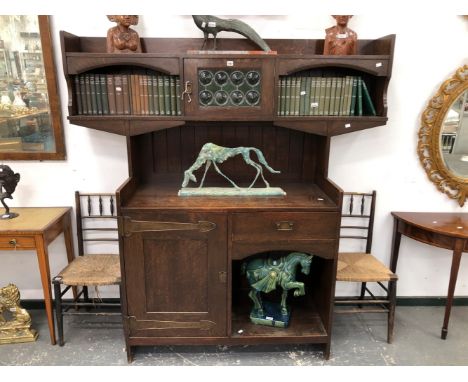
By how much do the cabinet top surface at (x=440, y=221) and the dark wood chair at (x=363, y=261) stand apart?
0.20 meters

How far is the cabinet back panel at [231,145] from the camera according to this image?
216 cm

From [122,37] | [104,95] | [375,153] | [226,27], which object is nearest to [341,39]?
[226,27]

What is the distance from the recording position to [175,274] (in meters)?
1.88

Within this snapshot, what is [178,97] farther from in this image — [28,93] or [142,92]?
[28,93]

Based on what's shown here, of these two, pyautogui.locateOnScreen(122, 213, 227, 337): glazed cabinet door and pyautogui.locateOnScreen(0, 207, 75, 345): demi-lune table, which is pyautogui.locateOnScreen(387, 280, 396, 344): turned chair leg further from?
pyautogui.locateOnScreen(0, 207, 75, 345): demi-lune table

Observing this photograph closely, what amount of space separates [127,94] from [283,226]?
1.08m

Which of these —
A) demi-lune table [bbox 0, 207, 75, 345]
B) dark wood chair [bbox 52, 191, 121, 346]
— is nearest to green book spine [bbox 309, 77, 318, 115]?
dark wood chair [bbox 52, 191, 121, 346]

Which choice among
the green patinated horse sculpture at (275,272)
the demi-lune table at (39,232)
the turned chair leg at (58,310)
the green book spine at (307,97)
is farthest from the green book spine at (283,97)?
the turned chair leg at (58,310)

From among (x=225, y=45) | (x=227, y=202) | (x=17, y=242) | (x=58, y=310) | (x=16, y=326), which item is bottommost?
(x=16, y=326)

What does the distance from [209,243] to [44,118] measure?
4.23 feet

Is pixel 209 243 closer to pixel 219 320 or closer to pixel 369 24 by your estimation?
pixel 219 320

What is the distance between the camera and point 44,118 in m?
2.14

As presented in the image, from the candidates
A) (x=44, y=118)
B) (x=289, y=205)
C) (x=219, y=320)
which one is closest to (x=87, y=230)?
(x=44, y=118)

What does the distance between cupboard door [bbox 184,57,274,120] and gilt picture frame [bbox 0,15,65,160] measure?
0.89 meters
